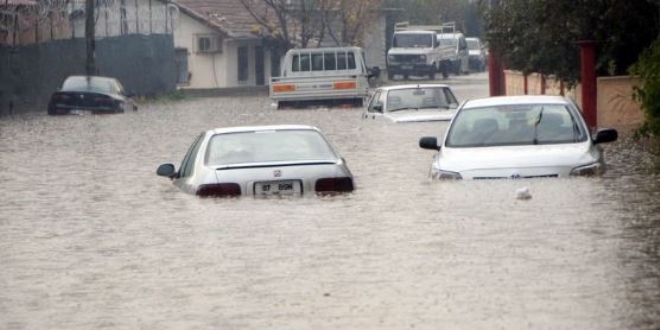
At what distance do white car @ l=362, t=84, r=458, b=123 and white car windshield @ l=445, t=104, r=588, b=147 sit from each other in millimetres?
11317

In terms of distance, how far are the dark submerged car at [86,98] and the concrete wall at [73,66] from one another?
2538 mm

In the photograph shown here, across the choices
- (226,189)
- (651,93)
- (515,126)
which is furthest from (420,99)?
(226,189)

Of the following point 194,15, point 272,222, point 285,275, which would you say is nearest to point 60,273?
point 285,275

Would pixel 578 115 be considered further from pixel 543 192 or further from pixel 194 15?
pixel 194 15

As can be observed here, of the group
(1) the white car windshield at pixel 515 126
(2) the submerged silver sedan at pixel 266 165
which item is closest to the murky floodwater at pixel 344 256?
(2) the submerged silver sedan at pixel 266 165

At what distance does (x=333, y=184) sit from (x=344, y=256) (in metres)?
3.94

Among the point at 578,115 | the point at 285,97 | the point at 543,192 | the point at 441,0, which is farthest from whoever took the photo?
the point at 441,0

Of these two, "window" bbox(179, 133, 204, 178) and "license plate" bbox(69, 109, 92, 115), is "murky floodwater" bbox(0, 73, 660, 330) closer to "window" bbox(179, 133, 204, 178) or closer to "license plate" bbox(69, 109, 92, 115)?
"window" bbox(179, 133, 204, 178)

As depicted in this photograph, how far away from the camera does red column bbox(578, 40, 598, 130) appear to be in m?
30.0

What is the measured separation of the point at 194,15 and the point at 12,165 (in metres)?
41.8

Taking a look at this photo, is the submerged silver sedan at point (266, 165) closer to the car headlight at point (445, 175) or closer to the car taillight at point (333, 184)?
the car taillight at point (333, 184)

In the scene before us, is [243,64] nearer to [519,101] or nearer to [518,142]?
[519,101]

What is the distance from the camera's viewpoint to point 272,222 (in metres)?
15.7

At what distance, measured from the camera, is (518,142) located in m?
18.2
